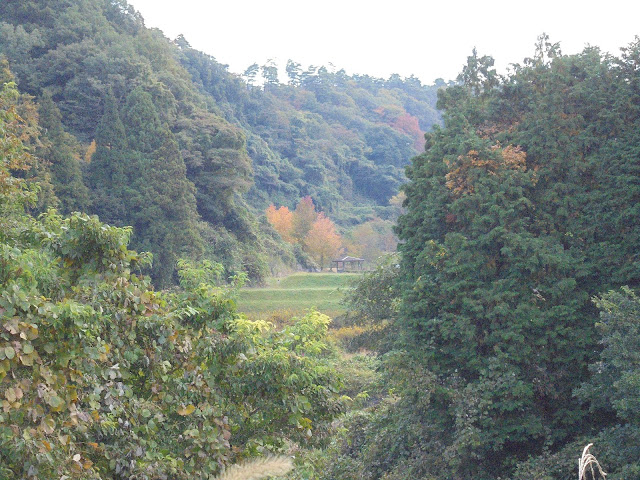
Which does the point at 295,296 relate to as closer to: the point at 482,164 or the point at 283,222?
the point at 283,222

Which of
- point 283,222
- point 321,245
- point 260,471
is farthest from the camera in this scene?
point 283,222

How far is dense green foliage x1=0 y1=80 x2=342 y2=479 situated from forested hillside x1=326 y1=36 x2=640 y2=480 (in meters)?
4.56

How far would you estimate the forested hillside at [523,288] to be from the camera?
1056 centimetres

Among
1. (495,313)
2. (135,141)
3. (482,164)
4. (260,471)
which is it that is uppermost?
(135,141)

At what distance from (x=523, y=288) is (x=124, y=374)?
7.86 metres

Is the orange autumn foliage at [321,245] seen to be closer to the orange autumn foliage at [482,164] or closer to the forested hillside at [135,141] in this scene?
the forested hillside at [135,141]

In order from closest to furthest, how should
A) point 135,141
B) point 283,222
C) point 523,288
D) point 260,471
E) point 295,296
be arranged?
1. point 260,471
2. point 523,288
3. point 135,141
4. point 295,296
5. point 283,222

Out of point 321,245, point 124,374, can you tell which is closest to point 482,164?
point 124,374

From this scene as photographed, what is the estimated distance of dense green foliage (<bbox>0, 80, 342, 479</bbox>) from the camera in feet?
13.4

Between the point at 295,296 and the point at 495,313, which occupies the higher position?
the point at 495,313

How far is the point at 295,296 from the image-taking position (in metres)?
34.7

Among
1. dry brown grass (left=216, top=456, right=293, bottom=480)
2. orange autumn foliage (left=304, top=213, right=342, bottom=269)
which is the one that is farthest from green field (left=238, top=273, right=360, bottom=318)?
dry brown grass (left=216, top=456, right=293, bottom=480)

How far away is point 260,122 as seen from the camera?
2864 inches

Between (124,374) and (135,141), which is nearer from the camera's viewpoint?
(124,374)
